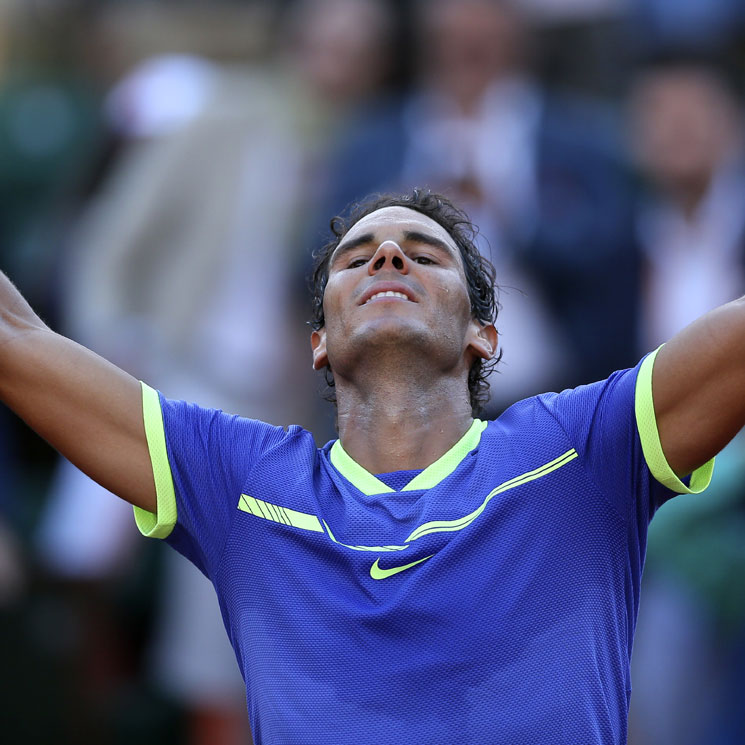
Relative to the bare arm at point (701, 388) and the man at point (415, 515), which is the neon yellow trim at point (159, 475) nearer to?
the man at point (415, 515)

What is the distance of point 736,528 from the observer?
6.54 meters

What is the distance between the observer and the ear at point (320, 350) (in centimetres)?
478

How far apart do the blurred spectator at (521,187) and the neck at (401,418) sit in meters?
2.41

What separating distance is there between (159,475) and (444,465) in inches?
30.4

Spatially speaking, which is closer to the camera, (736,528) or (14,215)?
(736,528)

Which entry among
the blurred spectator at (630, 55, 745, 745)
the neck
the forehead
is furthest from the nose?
the blurred spectator at (630, 55, 745, 745)

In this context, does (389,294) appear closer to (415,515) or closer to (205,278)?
(415,515)

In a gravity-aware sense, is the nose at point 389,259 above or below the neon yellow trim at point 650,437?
above

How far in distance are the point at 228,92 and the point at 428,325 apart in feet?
12.7

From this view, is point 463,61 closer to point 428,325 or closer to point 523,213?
point 523,213

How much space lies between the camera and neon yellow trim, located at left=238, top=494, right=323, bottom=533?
4.07 m

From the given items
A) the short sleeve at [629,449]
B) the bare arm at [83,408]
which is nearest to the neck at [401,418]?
the short sleeve at [629,449]

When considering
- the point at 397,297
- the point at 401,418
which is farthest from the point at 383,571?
the point at 397,297

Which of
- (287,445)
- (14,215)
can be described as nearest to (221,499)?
(287,445)
